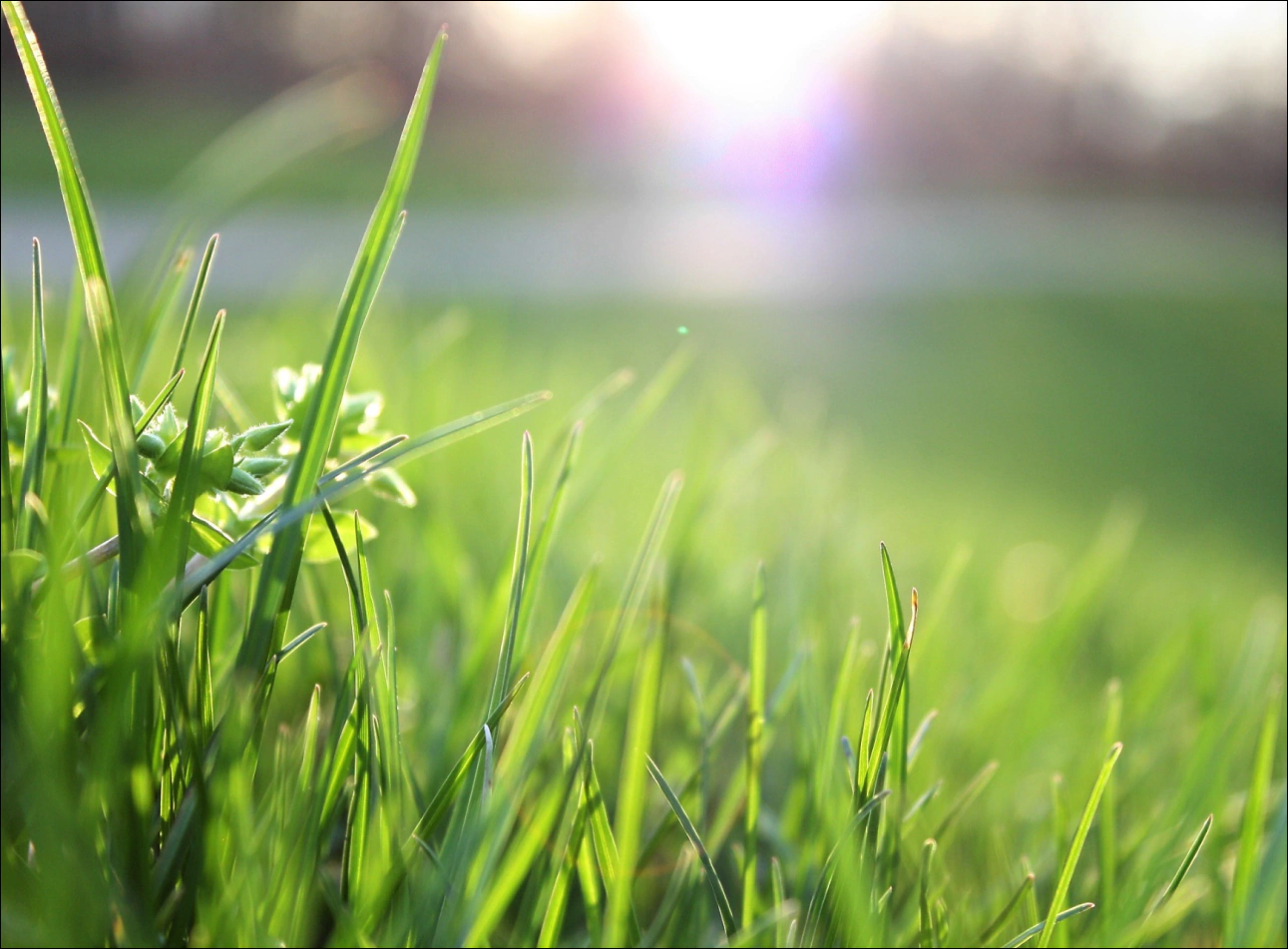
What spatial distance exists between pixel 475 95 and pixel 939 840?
33.4 ft

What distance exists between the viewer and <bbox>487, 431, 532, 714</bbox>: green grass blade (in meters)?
0.18

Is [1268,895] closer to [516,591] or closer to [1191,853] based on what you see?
[1191,853]

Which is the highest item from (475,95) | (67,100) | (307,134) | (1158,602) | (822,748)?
(475,95)

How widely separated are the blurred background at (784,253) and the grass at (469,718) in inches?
4.4

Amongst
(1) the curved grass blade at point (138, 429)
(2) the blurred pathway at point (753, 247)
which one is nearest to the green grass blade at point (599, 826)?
(1) the curved grass blade at point (138, 429)

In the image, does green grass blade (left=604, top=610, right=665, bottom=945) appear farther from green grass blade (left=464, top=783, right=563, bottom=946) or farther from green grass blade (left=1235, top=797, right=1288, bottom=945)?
green grass blade (left=1235, top=797, right=1288, bottom=945)

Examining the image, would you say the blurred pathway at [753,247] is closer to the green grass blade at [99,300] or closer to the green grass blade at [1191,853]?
the green grass blade at [99,300]

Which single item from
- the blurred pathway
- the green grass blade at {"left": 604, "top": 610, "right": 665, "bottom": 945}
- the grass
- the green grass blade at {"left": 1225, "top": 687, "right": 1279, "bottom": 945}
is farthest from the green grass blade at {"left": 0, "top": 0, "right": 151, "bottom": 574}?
the blurred pathway

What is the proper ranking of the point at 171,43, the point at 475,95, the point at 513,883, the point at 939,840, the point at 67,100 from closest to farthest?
the point at 513,883 < the point at 939,840 < the point at 67,100 < the point at 171,43 < the point at 475,95

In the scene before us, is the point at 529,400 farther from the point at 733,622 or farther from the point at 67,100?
the point at 67,100

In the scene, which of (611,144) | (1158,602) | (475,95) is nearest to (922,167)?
(611,144)

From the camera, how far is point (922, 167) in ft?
34.4

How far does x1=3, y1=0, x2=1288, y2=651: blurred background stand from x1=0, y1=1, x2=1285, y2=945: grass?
0.11 meters

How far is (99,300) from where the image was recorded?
166mm
